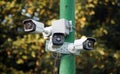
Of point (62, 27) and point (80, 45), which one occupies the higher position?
point (62, 27)

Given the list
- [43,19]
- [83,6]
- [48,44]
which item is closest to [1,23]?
[43,19]

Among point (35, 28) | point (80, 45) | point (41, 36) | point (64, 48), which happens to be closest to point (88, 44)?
point (80, 45)

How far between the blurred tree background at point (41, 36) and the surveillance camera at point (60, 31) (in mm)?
3884

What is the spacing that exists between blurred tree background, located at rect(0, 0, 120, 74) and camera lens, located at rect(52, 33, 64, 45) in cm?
398

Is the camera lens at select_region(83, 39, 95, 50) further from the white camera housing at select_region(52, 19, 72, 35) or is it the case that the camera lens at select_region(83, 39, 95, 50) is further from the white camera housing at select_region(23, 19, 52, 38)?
the white camera housing at select_region(23, 19, 52, 38)

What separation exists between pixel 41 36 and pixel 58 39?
4190 millimetres

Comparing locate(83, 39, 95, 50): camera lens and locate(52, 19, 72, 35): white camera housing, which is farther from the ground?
locate(52, 19, 72, 35): white camera housing

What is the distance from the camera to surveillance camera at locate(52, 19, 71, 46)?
14.5 feet

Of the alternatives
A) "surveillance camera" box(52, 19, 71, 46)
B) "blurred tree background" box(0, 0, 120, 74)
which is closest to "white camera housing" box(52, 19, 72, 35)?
"surveillance camera" box(52, 19, 71, 46)

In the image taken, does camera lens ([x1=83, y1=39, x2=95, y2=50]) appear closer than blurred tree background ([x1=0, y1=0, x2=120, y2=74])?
Yes

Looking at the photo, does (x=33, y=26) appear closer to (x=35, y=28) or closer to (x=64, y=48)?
(x=35, y=28)

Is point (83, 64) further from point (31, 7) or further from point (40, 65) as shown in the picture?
point (31, 7)

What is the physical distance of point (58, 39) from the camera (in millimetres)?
4434

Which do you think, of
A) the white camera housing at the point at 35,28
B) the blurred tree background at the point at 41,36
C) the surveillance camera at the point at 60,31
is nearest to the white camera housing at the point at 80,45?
the surveillance camera at the point at 60,31
